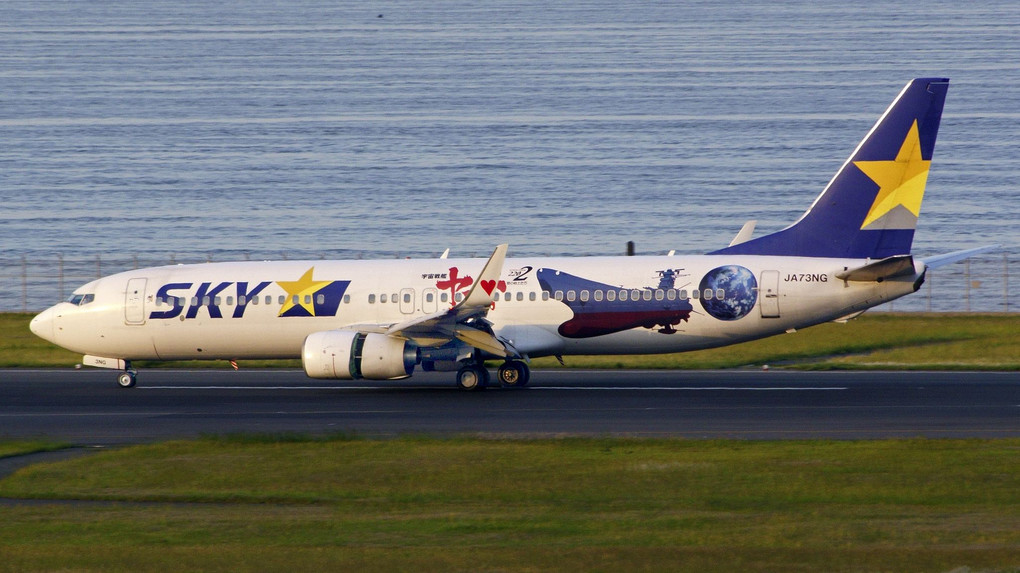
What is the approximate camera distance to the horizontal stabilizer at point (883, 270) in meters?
26.9

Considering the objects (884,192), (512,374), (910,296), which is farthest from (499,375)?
(910,296)

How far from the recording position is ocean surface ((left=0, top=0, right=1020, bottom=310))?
65.9m

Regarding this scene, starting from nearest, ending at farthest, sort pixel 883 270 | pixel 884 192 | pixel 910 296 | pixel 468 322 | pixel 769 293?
pixel 883 270
pixel 769 293
pixel 468 322
pixel 884 192
pixel 910 296

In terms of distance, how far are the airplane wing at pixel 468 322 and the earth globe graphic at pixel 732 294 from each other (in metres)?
4.80

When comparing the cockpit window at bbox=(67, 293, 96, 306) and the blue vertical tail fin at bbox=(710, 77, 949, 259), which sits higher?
the blue vertical tail fin at bbox=(710, 77, 949, 259)

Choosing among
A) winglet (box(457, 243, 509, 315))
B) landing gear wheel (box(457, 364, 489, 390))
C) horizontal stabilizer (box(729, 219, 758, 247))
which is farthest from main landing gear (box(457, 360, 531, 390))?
horizontal stabilizer (box(729, 219, 758, 247))

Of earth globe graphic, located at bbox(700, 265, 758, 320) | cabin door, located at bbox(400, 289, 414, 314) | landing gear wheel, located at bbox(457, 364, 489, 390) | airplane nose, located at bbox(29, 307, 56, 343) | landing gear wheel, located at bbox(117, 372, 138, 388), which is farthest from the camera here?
airplane nose, located at bbox(29, 307, 56, 343)

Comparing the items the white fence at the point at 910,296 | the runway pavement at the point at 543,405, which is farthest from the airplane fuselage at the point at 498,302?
the white fence at the point at 910,296

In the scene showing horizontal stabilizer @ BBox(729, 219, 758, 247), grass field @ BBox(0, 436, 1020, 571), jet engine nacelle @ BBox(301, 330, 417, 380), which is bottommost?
grass field @ BBox(0, 436, 1020, 571)

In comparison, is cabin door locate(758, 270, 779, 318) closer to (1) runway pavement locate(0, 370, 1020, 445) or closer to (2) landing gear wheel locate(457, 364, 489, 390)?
(1) runway pavement locate(0, 370, 1020, 445)

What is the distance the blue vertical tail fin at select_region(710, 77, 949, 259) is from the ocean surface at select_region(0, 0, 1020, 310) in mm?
13639

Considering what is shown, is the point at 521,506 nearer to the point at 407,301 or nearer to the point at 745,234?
the point at 407,301

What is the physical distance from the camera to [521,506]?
15.7 meters

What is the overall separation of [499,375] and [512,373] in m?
0.33
